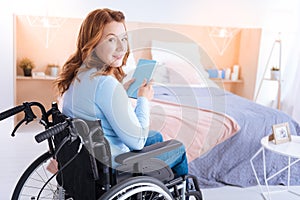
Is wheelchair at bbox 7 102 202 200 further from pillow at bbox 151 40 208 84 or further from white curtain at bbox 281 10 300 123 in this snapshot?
white curtain at bbox 281 10 300 123

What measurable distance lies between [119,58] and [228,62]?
335 cm

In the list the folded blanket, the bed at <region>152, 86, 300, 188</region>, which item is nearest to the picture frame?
the bed at <region>152, 86, 300, 188</region>

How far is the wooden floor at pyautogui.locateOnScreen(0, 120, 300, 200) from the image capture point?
2.33m

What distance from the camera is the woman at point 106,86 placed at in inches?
49.1

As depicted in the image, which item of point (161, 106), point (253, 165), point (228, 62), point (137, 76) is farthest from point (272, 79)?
point (137, 76)

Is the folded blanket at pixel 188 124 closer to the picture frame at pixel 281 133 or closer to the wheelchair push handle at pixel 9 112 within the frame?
the picture frame at pixel 281 133

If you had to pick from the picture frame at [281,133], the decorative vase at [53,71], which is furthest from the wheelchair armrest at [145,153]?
the decorative vase at [53,71]

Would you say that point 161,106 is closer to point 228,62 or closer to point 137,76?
point 137,76

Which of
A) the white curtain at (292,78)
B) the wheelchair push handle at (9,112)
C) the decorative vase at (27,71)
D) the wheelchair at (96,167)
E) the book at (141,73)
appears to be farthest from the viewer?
the white curtain at (292,78)

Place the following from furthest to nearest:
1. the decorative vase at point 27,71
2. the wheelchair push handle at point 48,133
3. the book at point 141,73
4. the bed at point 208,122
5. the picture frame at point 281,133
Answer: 1. the decorative vase at point 27,71
2. the picture frame at point 281,133
3. the bed at point 208,122
4. the book at point 141,73
5. the wheelchair push handle at point 48,133

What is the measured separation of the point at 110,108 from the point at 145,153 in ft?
0.75

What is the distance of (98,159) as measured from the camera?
125 centimetres

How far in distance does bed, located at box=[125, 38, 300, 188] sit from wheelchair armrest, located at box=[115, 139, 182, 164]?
0.29 metres

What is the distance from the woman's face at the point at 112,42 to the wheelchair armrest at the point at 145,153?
379mm
